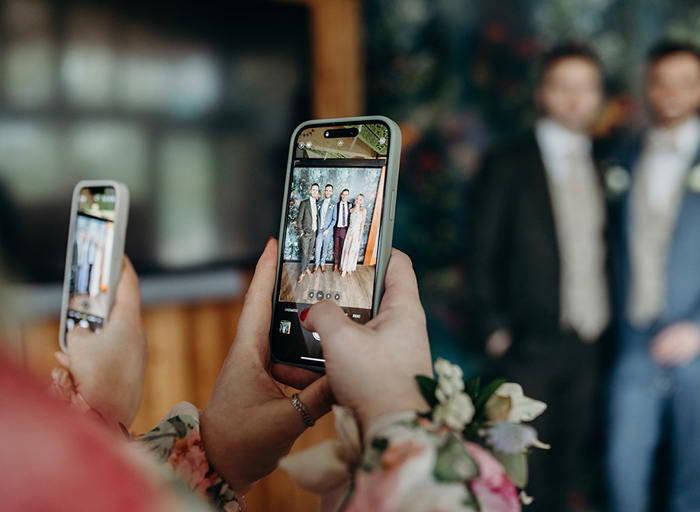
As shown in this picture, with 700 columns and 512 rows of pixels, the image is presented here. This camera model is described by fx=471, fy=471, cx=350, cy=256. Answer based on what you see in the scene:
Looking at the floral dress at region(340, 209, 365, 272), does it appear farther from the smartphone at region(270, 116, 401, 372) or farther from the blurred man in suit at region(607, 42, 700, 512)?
the blurred man in suit at region(607, 42, 700, 512)

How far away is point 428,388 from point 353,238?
224 mm

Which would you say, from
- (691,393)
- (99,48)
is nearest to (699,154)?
(691,393)

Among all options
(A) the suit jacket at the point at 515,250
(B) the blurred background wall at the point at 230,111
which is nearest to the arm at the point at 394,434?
(B) the blurred background wall at the point at 230,111

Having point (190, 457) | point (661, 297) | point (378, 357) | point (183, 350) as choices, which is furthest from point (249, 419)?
point (661, 297)

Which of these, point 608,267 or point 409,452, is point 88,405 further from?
point 608,267

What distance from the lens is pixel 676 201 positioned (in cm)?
125

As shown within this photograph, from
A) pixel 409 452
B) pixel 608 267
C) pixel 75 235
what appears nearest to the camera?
pixel 409 452

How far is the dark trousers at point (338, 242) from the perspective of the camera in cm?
55

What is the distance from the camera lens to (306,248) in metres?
0.58

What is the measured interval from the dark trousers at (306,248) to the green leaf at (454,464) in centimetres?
31

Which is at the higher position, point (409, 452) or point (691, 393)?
point (409, 452)

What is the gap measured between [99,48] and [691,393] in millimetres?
1772

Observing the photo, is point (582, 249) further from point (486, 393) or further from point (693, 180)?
point (486, 393)

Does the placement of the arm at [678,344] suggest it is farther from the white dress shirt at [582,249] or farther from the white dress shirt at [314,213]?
the white dress shirt at [314,213]
